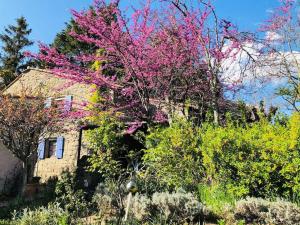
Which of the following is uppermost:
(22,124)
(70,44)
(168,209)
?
(70,44)

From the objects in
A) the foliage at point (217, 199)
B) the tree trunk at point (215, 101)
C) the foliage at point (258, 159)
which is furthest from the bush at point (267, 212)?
the tree trunk at point (215, 101)

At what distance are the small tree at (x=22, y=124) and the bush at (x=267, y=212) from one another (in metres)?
9.01

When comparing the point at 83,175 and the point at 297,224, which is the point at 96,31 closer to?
the point at 83,175

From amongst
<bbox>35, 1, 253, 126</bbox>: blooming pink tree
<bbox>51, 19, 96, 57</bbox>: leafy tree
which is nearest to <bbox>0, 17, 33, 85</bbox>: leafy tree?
<bbox>51, 19, 96, 57</bbox>: leafy tree

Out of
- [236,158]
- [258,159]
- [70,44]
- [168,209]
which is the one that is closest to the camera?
[168,209]

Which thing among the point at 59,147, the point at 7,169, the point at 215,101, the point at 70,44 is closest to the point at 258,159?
the point at 215,101

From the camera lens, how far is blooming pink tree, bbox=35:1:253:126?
10.9 m

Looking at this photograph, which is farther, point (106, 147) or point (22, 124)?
point (22, 124)

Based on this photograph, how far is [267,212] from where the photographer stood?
643cm

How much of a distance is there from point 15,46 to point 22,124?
23.9 metres

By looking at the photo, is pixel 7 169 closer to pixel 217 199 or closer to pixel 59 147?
pixel 59 147

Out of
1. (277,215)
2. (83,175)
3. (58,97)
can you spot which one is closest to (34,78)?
(58,97)

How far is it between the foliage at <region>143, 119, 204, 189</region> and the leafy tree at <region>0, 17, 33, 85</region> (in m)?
27.6

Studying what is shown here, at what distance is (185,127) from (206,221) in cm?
276
